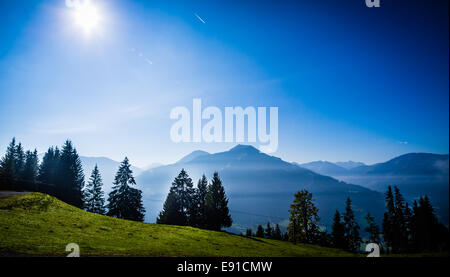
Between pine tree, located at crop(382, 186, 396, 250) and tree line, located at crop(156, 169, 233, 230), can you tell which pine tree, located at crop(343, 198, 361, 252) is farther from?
tree line, located at crop(156, 169, 233, 230)

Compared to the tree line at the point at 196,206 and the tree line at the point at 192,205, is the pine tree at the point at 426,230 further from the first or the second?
the tree line at the point at 196,206

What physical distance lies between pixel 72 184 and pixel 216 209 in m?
39.6

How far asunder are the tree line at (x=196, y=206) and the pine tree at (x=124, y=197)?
7.60m

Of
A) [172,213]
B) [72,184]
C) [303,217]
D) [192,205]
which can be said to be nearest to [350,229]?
[303,217]

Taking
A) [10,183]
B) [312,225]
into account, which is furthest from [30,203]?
[312,225]

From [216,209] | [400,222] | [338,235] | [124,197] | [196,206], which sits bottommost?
[338,235]

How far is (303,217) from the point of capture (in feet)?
142

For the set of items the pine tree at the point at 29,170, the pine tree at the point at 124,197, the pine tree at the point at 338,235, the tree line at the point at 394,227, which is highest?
the pine tree at the point at 29,170

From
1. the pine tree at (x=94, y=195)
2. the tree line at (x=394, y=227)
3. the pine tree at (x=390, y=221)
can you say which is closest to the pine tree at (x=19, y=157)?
the pine tree at (x=94, y=195)

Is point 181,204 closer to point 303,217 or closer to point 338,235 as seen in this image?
point 303,217

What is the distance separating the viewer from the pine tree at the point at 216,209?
1795 inches
